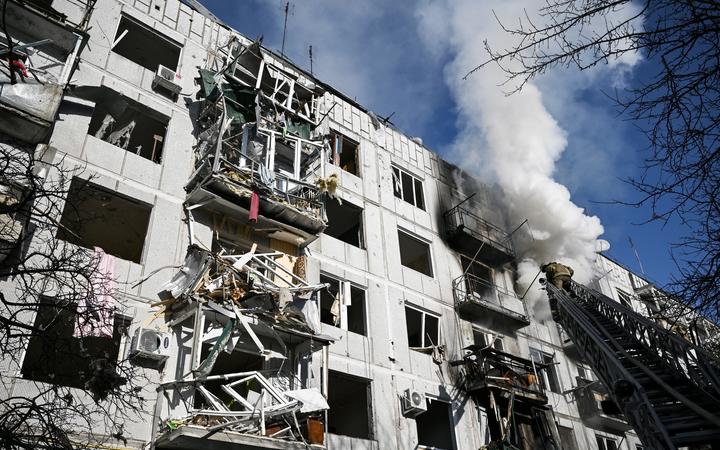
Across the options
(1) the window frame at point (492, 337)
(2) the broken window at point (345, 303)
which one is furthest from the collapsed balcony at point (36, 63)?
(1) the window frame at point (492, 337)

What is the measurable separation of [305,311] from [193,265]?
3.30m

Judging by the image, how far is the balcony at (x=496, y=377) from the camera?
17.4m

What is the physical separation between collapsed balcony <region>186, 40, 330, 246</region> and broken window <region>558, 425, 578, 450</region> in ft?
42.3

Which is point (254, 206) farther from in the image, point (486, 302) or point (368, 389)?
point (486, 302)

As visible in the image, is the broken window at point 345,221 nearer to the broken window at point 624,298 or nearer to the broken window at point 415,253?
the broken window at point 415,253

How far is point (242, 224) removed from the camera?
15555 millimetres

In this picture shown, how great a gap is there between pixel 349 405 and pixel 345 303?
3695 millimetres

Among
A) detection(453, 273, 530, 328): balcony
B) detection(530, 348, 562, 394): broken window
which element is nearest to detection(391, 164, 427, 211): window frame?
detection(453, 273, 530, 328): balcony

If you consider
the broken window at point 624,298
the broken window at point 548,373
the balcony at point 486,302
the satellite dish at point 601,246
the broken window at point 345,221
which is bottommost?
the broken window at point 548,373

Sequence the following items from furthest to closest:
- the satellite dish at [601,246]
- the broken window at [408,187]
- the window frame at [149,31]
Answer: the satellite dish at [601,246]
the broken window at [408,187]
the window frame at [149,31]

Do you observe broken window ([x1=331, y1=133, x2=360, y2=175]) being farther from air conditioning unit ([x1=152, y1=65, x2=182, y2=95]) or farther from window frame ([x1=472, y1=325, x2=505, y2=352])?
window frame ([x1=472, y1=325, x2=505, y2=352])

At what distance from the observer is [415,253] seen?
2248 cm

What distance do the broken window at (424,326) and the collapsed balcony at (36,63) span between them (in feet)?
41.6

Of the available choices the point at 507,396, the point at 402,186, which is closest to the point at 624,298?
the point at 402,186
